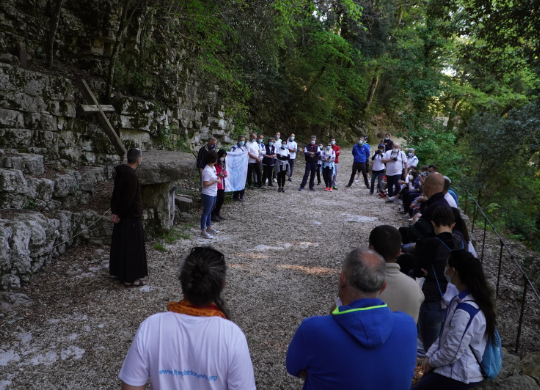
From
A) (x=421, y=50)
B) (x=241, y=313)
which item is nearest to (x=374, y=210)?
(x=241, y=313)

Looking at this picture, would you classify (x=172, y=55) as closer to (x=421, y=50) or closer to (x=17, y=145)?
(x=17, y=145)

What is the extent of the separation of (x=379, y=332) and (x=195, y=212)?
348 inches

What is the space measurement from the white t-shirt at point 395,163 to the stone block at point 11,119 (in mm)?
9675

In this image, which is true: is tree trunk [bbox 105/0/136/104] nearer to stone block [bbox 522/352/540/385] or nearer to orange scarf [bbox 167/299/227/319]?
orange scarf [bbox 167/299/227/319]

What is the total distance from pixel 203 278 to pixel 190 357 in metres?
0.36

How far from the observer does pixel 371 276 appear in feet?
6.62

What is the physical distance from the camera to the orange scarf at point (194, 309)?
1.91m

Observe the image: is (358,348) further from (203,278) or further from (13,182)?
(13,182)

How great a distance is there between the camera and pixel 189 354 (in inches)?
73.4

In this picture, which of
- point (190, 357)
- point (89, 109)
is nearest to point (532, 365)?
point (190, 357)

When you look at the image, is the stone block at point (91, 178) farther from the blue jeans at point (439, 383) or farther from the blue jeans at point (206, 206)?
the blue jeans at point (439, 383)

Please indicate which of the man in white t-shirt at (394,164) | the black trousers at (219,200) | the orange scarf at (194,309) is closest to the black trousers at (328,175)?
the man in white t-shirt at (394,164)

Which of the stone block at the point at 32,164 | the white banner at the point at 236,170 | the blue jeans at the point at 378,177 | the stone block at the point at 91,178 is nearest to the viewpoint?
the stone block at the point at 32,164

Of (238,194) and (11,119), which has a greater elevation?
(11,119)
